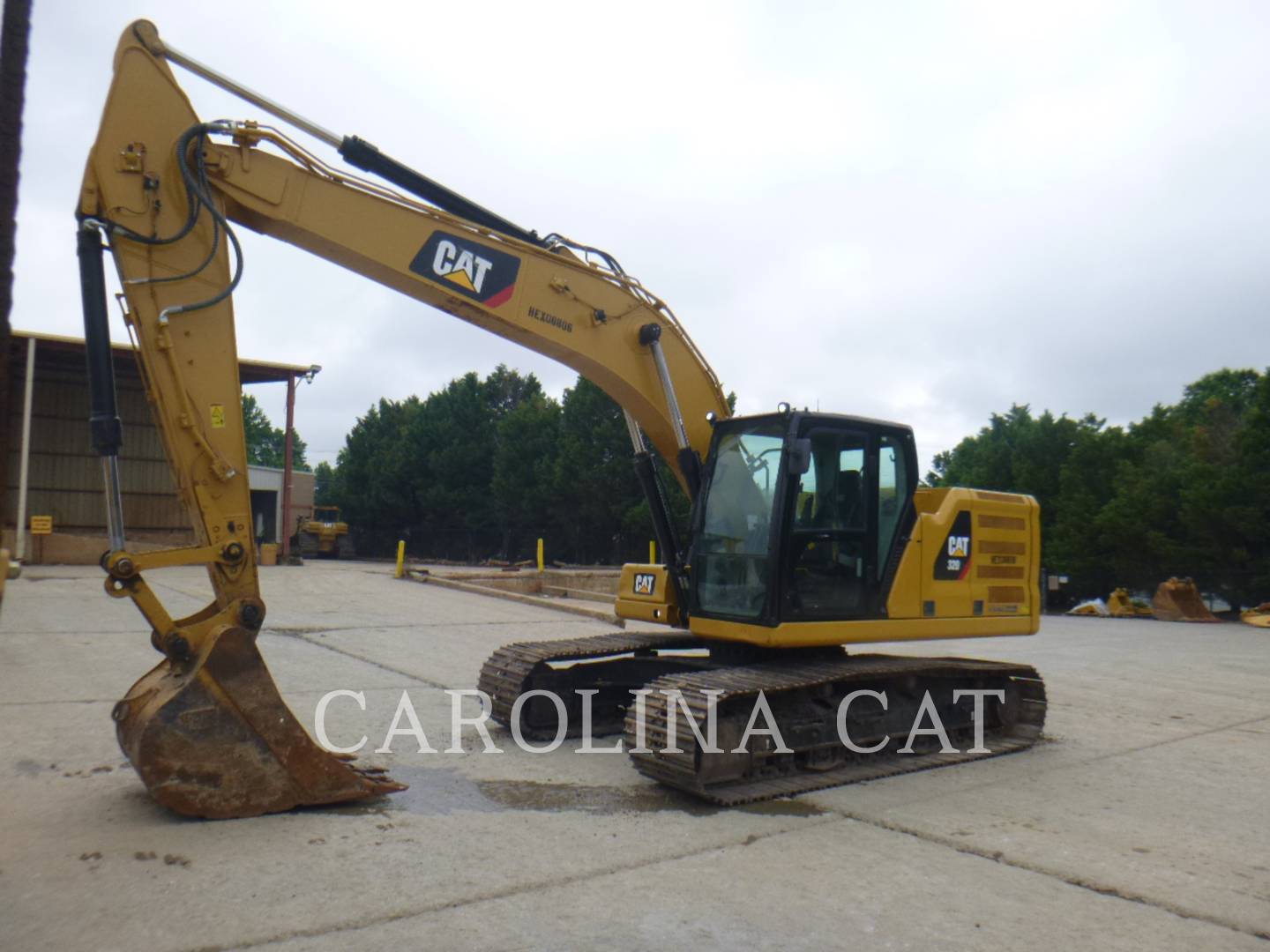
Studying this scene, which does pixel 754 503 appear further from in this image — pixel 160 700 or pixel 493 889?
pixel 160 700

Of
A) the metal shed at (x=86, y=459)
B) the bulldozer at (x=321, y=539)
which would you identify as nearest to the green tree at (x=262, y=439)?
the bulldozer at (x=321, y=539)

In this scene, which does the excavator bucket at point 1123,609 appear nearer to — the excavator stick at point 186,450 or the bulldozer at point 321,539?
the excavator stick at point 186,450

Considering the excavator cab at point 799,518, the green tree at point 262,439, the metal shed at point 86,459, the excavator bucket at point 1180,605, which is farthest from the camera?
the green tree at point 262,439

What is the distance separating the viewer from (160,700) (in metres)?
4.93

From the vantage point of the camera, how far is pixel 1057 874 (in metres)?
4.63

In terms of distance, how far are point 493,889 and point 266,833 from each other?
1.31 meters

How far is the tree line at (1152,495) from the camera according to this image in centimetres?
2277

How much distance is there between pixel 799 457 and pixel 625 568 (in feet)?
6.41

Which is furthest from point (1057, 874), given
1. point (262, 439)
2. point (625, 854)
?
point (262, 439)

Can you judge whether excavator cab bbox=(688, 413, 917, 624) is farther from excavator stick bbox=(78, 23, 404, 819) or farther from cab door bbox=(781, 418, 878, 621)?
excavator stick bbox=(78, 23, 404, 819)

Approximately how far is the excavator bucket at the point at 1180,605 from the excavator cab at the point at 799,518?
1641 centimetres

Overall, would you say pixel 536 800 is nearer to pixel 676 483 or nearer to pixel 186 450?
pixel 186 450

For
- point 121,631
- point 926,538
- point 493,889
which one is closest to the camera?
point 493,889

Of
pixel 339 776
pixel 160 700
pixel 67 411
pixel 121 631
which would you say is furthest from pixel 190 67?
pixel 67 411
